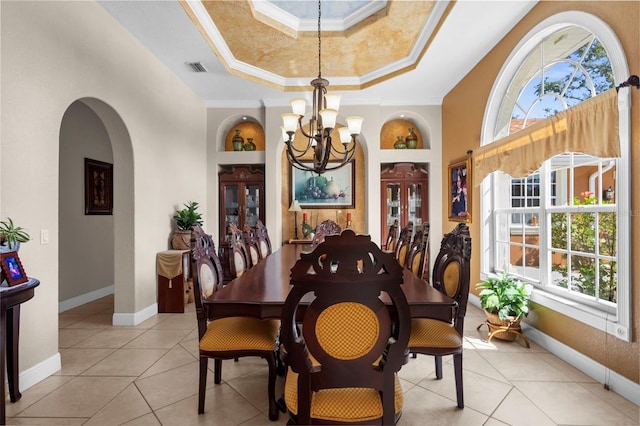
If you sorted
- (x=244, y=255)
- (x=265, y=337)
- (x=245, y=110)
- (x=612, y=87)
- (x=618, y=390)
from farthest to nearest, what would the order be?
(x=245, y=110), (x=244, y=255), (x=612, y=87), (x=618, y=390), (x=265, y=337)

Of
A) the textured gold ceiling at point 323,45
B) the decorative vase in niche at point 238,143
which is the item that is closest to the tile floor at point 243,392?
the textured gold ceiling at point 323,45

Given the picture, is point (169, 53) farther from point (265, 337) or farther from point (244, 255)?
point (265, 337)

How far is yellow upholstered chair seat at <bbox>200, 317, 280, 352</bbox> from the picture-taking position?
6.23 ft

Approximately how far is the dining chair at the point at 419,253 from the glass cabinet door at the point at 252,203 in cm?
357

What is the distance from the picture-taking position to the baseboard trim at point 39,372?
2.27 metres

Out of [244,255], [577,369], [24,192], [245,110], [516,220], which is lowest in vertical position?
[577,369]

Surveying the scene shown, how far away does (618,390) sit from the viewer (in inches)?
86.4

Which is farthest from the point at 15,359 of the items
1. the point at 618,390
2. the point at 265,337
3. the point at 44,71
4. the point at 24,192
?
the point at 618,390

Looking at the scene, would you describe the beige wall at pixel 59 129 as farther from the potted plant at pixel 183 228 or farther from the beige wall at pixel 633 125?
the beige wall at pixel 633 125

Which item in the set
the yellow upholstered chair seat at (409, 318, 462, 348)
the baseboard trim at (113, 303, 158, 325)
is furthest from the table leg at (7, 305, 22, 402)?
the yellow upholstered chair seat at (409, 318, 462, 348)

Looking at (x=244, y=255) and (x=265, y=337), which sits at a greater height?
(x=244, y=255)

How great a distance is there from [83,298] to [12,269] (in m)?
3.01

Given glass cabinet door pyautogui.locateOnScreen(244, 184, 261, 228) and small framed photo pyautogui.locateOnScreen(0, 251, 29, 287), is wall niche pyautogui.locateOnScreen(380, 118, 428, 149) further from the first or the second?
small framed photo pyautogui.locateOnScreen(0, 251, 29, 287)

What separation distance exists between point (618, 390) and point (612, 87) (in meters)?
2.09
